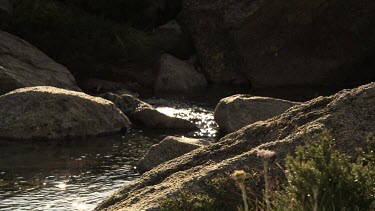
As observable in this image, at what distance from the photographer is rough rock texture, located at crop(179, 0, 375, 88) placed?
25.1 metres

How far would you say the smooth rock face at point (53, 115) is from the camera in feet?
55.2

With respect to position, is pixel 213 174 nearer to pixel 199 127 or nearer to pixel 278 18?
pixel 199 127

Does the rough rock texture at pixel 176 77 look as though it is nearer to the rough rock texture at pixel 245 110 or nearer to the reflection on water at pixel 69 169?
the reflection on water at pixel 69 169

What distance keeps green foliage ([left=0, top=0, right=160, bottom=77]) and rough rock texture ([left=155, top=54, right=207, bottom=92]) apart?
86cm

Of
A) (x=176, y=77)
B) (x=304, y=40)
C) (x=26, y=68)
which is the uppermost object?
(x=304, y=40)

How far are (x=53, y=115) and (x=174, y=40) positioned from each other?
426 inches

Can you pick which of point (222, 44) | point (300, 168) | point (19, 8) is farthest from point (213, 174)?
point (222, 44)

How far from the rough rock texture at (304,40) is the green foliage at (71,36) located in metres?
3.16

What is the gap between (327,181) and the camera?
5641 millimetres

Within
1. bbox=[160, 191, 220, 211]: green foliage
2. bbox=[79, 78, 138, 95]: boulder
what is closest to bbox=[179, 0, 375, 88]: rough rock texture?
bbox=[79, 78, 138, 95]: boulder

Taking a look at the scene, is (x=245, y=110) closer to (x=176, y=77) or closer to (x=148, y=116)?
(x=148, y=116)

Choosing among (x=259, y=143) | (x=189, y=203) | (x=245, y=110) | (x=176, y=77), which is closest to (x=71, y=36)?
(x=176, y=77)

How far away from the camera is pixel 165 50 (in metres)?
27.0

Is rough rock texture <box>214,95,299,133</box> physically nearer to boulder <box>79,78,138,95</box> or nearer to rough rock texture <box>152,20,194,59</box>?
boulder <box>79,78,138,95</box>
